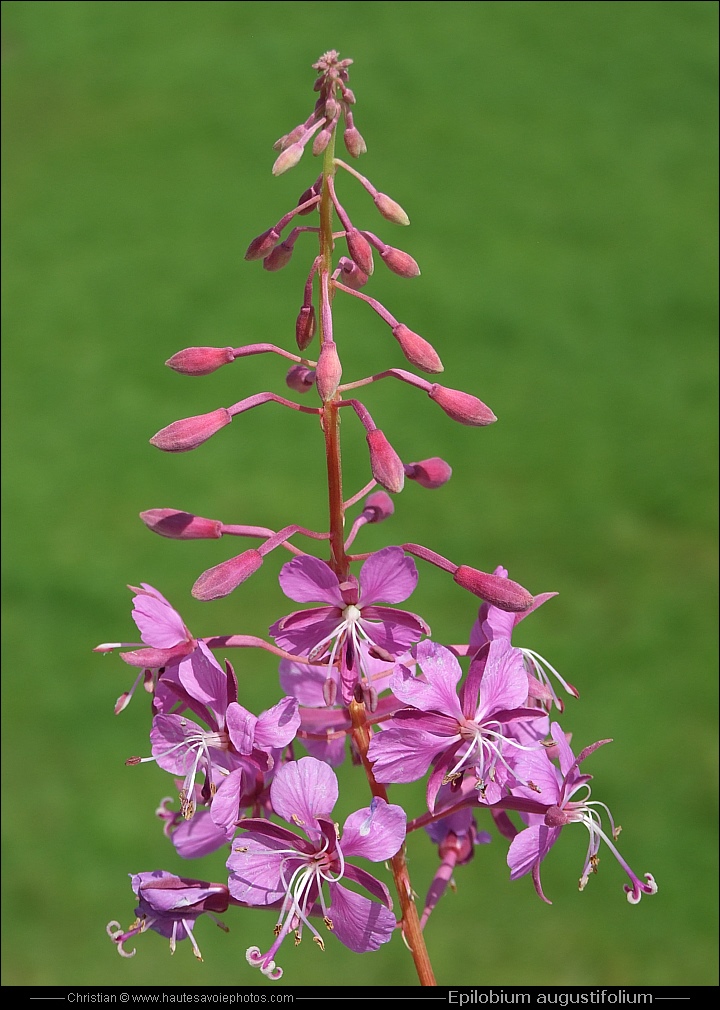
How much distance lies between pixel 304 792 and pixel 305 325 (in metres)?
0.75

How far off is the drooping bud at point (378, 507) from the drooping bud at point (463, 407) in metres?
0.21

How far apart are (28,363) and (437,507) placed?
263 centimetres

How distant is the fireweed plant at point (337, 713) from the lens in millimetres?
1525

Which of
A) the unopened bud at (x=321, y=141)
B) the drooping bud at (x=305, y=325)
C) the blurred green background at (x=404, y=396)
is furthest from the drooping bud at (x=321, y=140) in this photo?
the blurred green background at (x=404, y=396)

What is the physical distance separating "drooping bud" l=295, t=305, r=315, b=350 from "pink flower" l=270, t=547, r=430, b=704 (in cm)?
41

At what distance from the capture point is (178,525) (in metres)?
1.72

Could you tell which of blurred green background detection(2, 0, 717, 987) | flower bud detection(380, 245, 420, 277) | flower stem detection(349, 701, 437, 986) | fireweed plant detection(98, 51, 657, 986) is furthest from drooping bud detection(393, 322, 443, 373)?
blurred green background detection(2, 0, 717, 987)

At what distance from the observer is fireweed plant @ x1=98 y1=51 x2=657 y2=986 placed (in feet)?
5.00

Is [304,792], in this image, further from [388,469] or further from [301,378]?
[301,378]

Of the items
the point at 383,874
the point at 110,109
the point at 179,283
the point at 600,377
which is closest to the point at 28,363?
the point at 179,283

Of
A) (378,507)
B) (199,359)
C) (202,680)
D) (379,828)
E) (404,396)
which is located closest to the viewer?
(379,828)

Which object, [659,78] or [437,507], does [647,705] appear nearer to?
[437,507]

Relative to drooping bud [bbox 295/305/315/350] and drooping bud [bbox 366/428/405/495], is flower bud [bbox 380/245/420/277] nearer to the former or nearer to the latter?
drooping bud [bbox 295/305/315/350]

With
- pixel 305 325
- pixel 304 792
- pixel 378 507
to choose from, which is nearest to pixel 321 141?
pixel 305 325
